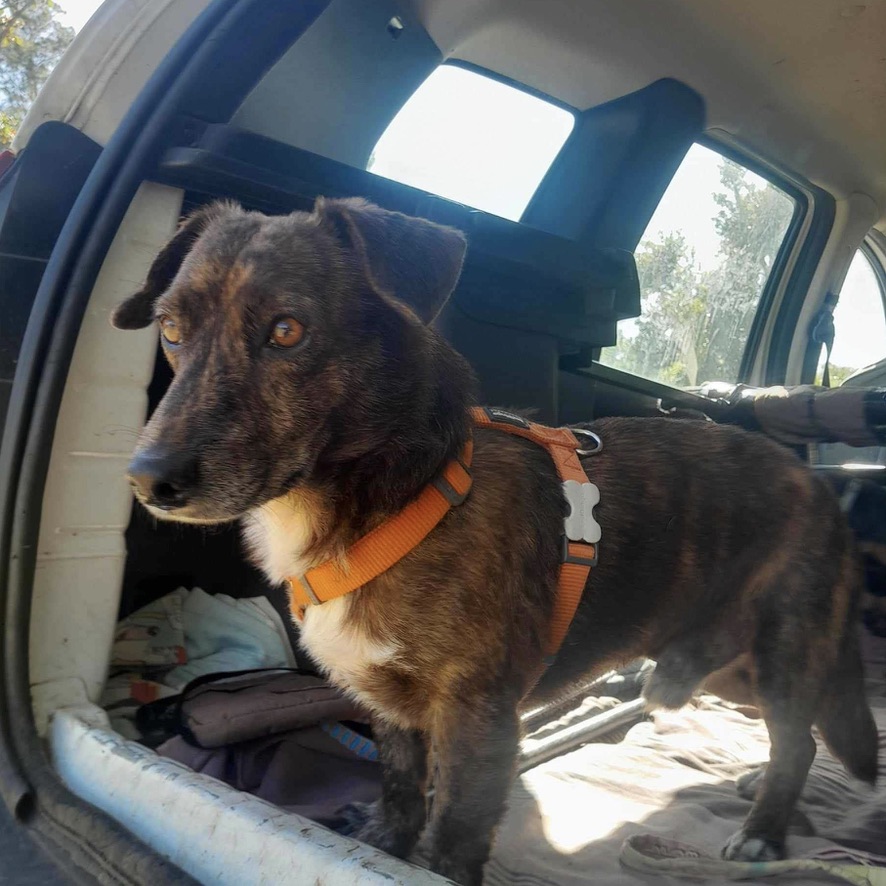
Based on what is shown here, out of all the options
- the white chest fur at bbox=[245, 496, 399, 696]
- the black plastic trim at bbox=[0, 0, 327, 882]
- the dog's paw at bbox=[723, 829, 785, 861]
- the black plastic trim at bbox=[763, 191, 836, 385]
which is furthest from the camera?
the black plastic trim at bbox=[763, 191, 836, 385]

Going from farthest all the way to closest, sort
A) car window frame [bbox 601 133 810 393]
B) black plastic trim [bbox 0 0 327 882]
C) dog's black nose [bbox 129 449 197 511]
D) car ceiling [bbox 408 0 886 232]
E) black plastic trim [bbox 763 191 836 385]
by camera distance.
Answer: black plastic trim [bbox 763 191 836 385], car window frame [bbox 601 133 810 393], car ceiling [bbox 408 0 886 232], black plastic trim [bbox 0 0 327 882], dog's black nose [bbox 129 449 197 511]

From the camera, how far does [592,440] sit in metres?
1.76

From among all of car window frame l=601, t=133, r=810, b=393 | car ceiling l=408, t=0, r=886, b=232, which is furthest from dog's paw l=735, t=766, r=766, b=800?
car ceiling l=408, t=0, r=886, b=232

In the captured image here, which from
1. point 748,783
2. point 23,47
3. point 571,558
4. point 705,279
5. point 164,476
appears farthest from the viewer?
point 705,279

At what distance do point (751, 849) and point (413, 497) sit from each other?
4.11 feet

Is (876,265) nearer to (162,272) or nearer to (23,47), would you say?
(162,272)

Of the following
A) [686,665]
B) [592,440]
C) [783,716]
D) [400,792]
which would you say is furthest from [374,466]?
[783,716]

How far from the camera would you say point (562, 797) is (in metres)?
2.03

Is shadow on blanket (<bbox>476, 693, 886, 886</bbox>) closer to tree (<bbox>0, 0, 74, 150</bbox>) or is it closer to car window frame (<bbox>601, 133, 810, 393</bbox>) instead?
car window frame (<bbox>601, 133, 810, 393</bbox>)

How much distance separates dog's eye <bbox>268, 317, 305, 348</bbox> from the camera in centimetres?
129

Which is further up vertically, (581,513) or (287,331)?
(287,331)

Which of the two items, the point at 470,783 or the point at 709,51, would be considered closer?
the point at 470,783

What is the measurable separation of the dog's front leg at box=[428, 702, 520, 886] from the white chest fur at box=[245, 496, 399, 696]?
7.4 inches

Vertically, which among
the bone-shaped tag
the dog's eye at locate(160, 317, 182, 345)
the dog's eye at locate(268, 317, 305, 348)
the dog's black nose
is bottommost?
the bone-shaped tag
